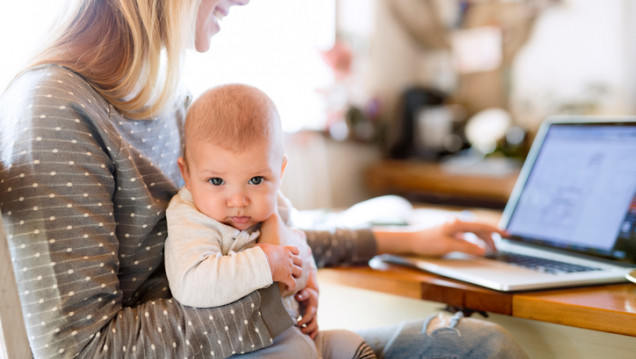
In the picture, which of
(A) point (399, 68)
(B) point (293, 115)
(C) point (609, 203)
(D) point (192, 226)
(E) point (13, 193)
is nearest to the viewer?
(E) point (13, 193)

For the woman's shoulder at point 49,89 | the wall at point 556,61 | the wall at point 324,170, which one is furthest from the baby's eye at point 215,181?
the wall at point 556,61

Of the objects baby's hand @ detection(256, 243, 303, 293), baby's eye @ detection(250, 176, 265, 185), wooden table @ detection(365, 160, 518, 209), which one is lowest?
wooden table @ detection(365, 160, 518, 209)

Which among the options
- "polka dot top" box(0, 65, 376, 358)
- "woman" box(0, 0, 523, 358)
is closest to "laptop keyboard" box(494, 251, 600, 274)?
"woman" box(0, 0, 523, 358)

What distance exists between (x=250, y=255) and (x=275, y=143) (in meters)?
0.20

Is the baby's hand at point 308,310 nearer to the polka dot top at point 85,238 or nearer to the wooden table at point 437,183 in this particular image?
A: the polka dot top at point 85,238

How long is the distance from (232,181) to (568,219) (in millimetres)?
742

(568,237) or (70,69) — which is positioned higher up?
(70,69)

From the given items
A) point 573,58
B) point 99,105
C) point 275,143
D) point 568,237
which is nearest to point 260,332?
point 275,143

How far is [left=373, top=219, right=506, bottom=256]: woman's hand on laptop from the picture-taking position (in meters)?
1.14

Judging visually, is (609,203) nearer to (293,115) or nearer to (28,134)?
(28,134)

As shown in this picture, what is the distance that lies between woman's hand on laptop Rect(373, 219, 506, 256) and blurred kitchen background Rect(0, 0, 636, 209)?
1.36 m

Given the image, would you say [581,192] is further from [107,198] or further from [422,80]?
[422,80]

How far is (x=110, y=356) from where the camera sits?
0.75 meters

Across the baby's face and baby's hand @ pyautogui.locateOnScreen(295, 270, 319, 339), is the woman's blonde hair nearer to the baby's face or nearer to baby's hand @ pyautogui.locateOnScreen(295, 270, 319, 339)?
the baby's face
